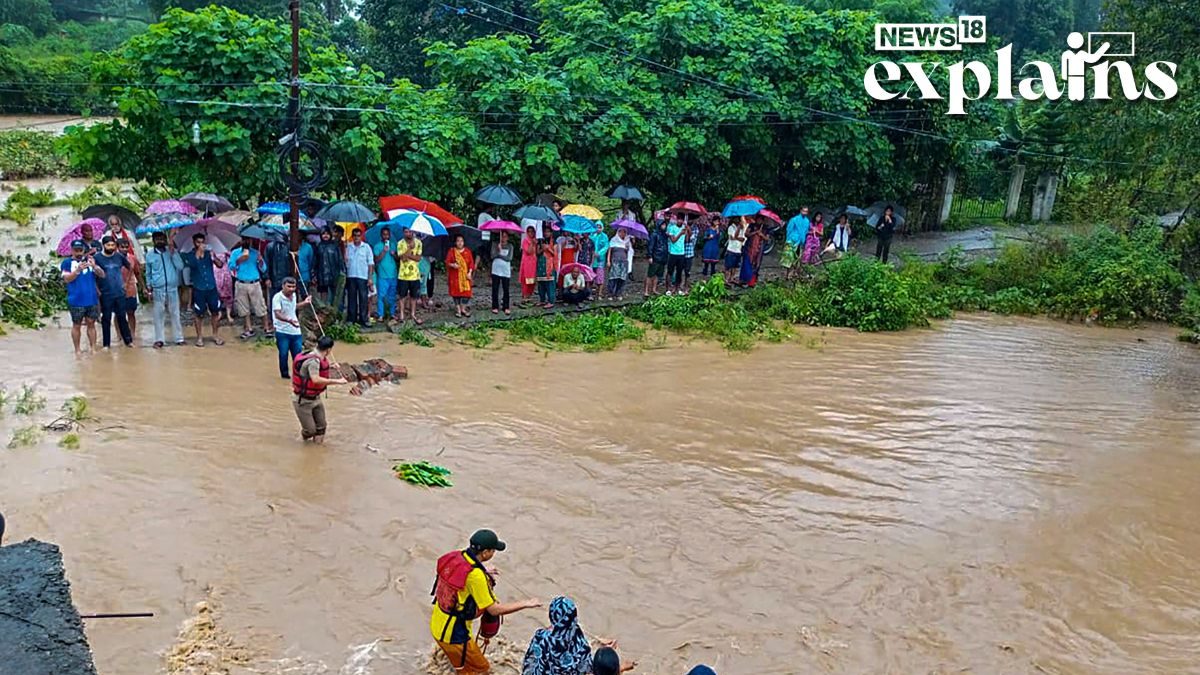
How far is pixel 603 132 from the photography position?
1802 cm

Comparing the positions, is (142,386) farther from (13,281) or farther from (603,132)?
(603,132)

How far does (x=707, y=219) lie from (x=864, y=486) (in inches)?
352

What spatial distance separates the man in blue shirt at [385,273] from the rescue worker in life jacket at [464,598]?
853 cm

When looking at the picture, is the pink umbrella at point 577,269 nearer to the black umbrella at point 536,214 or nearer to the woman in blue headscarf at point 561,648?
the black umbrella at point 536,214

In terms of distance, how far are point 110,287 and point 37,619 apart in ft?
28.1

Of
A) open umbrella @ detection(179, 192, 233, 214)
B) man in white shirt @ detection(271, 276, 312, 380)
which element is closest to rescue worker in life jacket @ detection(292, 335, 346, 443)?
man in white shirt @ detection(271, 276, 312, 380)

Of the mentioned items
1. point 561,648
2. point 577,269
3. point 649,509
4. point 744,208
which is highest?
point 744,208

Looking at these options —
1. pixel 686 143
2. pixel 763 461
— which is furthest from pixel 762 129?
pixel 763 461

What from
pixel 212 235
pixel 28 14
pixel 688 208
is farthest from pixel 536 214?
pixel 28 14

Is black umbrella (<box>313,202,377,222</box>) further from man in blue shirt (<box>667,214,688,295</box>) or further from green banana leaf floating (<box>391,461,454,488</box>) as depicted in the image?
man in blue shirt (<box>667,214,688,295</box>)

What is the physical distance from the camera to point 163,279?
40.2 feet

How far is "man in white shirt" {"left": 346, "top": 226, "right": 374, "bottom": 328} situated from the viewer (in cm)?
1359

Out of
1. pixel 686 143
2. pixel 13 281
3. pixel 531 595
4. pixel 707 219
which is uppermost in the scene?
pixel 686 143

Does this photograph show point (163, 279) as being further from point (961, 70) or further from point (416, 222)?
point (961, 70)
